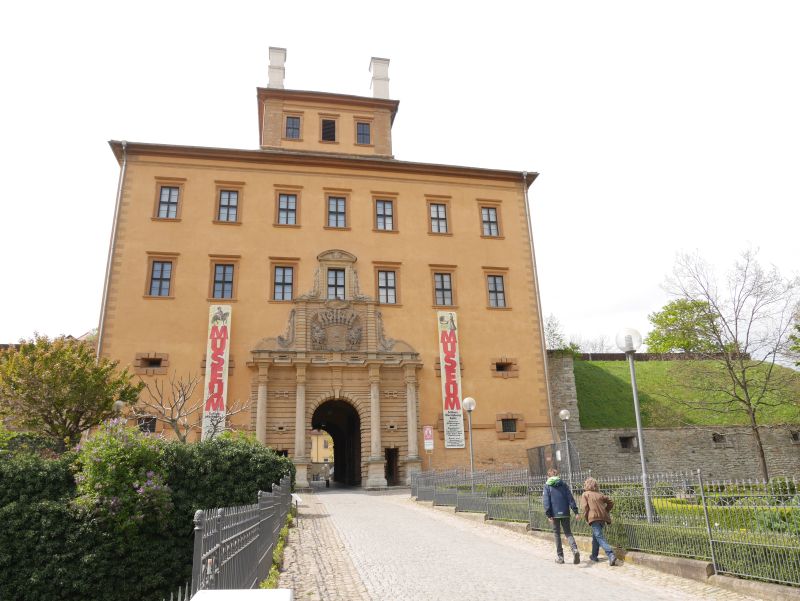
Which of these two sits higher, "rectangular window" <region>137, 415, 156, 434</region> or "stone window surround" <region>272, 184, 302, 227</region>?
"stone window surround" <region>272, 184, 302, 227</region>

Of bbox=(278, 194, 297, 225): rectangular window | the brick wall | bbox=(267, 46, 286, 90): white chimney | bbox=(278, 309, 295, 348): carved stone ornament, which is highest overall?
bbox=(267, 46, 286, 90): white chimney

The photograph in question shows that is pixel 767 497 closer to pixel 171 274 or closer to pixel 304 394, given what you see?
pixel 304 394

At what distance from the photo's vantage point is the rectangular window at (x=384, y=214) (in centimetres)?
3028

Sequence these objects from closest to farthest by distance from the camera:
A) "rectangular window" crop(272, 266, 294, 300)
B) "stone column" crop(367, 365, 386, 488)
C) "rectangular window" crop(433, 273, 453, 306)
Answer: "stone column" crop(367, 365, 386, 488)
"rectangular window" crop(272, 266, 294, 300)
"rectangular window" crop(433, 273, 453, 306)

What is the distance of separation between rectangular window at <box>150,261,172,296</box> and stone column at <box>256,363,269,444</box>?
6.20 metres

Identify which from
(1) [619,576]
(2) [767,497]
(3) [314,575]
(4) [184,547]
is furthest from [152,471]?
(2) [767,497]

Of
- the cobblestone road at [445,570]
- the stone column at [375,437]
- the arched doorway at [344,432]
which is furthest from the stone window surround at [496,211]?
the cobblestone road at [445,570]

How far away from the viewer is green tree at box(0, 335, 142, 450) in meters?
19.6

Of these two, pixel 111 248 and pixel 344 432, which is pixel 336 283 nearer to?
pixel 344 432

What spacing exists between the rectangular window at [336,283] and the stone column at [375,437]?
13.8 ft

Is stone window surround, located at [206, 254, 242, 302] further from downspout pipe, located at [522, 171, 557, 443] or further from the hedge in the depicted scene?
downspout pipe, located at [522, 171, 557, 443]

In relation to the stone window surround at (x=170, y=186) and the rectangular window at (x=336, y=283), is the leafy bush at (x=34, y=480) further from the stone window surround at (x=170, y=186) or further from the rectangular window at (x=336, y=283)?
the stone window surround at (x=170, y=186)

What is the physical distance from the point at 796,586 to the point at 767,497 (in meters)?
1.07

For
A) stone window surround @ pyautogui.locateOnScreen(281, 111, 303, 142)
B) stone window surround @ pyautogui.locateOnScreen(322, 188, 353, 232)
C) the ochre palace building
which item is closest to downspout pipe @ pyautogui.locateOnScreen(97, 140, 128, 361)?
the ochre palace building
